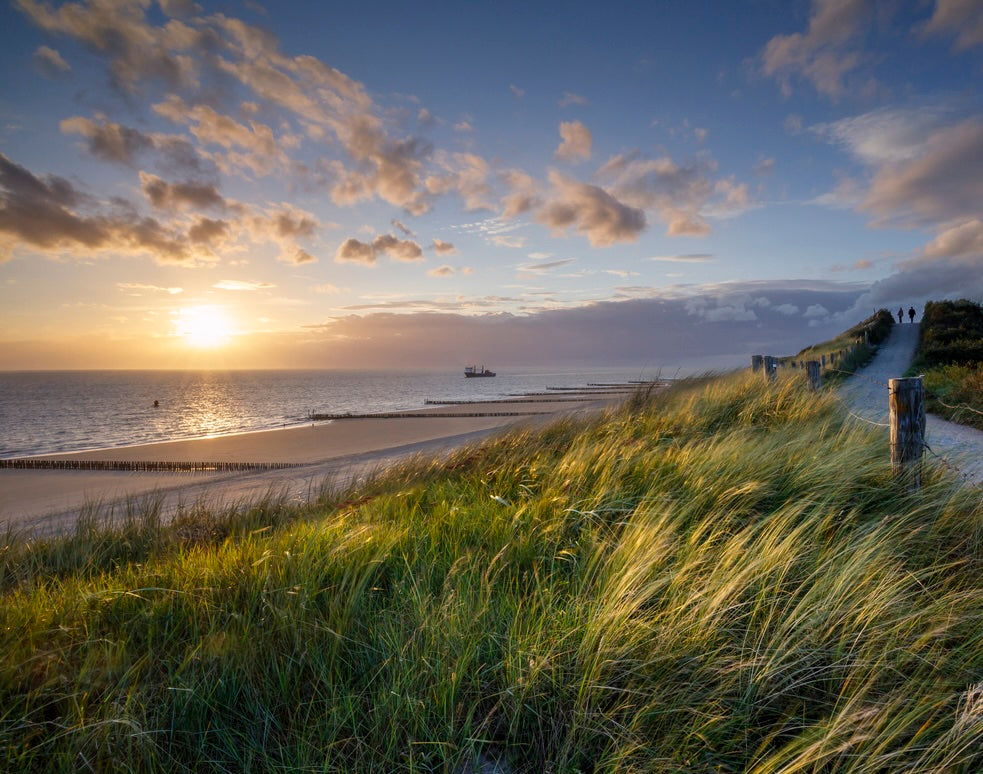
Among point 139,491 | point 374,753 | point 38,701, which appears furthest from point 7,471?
point 374,753

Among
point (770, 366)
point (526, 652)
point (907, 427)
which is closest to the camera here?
point (526, 652)

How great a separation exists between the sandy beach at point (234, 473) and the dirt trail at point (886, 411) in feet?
18.6

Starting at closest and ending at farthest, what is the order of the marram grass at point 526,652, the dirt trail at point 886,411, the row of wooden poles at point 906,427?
the marram grass at point 526,652 < the row of wooden poles at point 906,427 < the dirt trail at point 886,411

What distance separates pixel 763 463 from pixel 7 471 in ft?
82.6

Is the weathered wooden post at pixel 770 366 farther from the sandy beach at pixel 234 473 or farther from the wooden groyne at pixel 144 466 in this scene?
the wooden groyne at pixel 144 466

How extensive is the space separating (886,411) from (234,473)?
56.4ft

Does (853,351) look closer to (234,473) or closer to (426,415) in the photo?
(426,415)

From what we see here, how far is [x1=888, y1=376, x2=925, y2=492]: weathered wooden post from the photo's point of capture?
4523mm

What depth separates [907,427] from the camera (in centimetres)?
455

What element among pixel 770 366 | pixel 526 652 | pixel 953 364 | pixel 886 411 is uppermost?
pixel 770 366

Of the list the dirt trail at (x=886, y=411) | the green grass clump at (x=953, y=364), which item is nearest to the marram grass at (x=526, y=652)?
the dirt trail at (x=886, y=411)

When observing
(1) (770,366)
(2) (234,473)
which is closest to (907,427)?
(1) (770,366)

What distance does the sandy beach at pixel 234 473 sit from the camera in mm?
11039

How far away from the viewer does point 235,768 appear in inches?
83.7
